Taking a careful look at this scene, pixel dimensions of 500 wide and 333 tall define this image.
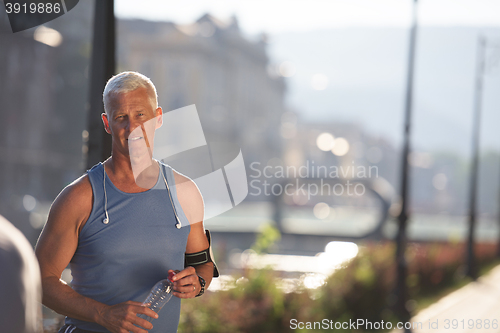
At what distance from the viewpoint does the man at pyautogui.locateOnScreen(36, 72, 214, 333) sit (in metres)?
1.91

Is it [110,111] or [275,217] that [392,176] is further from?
[110,111]

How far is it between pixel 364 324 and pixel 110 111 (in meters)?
7.19

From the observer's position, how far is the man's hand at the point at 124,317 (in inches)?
73.6

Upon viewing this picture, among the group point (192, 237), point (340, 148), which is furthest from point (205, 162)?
point (340, 148)

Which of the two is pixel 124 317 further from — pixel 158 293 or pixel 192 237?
pixel 192 237

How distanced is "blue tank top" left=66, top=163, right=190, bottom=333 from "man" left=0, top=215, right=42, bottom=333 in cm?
129

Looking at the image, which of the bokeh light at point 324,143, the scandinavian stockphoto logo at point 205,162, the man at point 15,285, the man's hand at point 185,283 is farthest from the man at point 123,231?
the bokeh light at point 324,143

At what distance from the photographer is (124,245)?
2.00 meters

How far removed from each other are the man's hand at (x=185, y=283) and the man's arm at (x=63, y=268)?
0.54 feet

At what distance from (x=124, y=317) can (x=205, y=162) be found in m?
1.00

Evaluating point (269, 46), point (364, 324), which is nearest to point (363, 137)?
point (269, 46)

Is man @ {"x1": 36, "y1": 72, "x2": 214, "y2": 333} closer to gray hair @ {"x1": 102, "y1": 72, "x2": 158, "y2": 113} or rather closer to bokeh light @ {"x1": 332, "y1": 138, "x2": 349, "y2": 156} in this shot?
gray hair @ {"x1": 102, "y1": 72, "x2": 158, "y2": 113}

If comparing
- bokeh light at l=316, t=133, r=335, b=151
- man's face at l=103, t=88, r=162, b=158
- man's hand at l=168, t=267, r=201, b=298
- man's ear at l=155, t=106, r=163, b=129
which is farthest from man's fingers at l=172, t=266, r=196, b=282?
bokeh light at l=316, t=133, r=335, b=151

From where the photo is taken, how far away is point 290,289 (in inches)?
273
